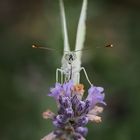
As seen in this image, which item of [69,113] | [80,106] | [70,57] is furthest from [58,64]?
[69,113]

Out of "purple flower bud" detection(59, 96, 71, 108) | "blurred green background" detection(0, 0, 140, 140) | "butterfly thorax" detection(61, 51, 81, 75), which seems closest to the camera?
"purple flower bud" detection(59, 96, 71, 108)

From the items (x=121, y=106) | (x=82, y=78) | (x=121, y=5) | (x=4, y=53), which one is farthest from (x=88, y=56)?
(x=121, y=5)

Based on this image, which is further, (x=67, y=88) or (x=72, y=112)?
(x=67, y=88)

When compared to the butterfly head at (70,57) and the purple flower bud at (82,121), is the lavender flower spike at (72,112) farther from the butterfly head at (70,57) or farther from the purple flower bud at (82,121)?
the butterfly head at (70,57)

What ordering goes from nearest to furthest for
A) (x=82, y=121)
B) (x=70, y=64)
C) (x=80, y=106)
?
(x=82, y=121), (x=80, y=106), (x=70, y=64)

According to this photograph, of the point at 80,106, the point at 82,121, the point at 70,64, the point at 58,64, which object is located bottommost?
the point at 82,121

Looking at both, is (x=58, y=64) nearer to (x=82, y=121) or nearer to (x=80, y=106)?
(x=80, y=106)

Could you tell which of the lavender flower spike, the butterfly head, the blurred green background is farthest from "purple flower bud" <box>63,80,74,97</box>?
the blurred green background

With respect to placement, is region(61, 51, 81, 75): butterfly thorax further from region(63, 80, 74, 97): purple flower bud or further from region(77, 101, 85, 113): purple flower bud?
region(77, 101, 85, 113): purple flower bud
